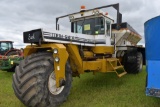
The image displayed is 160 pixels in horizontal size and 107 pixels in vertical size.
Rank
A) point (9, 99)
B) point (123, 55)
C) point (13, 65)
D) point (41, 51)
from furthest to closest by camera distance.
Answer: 1. point (13, 65)
2. point (123, 55)
3. point (9, 99)
4. point (41, 51)

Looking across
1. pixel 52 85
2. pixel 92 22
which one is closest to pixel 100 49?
pixel 92 22

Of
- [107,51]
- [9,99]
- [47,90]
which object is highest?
[107,51]

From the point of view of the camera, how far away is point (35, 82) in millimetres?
4117

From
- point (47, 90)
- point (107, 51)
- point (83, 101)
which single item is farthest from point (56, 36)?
point (107, 51)

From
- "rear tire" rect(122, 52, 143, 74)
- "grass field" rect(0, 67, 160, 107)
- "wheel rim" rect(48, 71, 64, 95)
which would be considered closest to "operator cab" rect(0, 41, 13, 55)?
"grass field" rect(0, 67, 160, 107)

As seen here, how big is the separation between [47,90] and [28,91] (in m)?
0.43

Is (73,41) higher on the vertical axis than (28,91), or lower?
higher

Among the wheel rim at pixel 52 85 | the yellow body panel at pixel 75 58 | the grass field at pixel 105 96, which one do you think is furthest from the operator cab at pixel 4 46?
the wheel rim at pixel 52 85

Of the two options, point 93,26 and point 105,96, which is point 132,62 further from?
point 105,96

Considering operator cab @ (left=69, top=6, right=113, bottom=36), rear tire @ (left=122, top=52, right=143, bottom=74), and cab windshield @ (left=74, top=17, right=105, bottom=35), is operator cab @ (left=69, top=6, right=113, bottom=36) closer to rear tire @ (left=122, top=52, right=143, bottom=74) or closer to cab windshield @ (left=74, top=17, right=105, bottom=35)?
cab windshield @ (left=74, top=17, right=105, bottom=35)

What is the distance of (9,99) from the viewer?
5.61m

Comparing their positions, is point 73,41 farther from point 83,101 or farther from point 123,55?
point 123,55

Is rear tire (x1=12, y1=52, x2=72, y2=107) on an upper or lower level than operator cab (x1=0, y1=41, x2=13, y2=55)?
lower

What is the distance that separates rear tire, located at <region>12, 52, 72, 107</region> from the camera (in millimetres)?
4117
